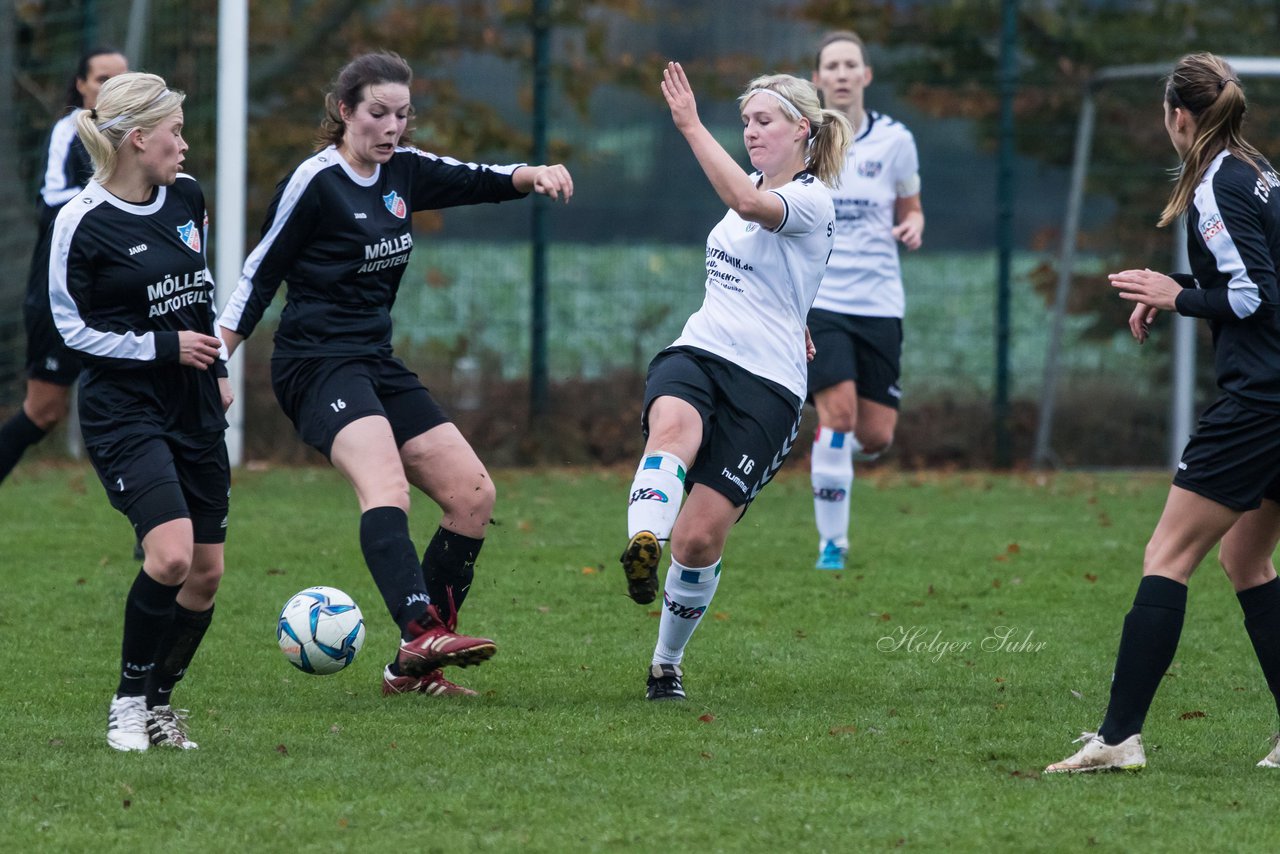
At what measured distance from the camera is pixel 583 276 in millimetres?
13828

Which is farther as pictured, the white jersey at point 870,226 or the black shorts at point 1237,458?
the white jersey at point 870,226

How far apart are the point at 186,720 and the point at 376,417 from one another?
3.70ft

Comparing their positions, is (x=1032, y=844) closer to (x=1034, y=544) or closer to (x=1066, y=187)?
(x=1034, y=544)

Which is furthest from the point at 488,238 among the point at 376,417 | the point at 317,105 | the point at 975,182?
the point at 376,417

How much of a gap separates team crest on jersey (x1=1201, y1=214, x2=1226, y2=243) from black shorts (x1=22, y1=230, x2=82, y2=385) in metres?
5.53

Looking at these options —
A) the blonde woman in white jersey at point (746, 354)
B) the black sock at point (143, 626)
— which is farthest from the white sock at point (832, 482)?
the black sock at point (143, 626)

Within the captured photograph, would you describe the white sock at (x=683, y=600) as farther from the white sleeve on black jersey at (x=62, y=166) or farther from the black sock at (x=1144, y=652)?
the white sleeve on black jersey at (x=62, y=166)

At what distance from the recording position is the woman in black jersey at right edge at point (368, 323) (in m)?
5.68

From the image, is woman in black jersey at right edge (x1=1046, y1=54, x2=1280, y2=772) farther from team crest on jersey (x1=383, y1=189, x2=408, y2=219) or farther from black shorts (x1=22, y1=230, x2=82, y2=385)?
black shorts (x1=22, y1=230, x2=82, y2=385)

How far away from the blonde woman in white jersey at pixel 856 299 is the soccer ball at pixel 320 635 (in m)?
3.61

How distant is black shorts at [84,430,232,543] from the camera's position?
4973 mm

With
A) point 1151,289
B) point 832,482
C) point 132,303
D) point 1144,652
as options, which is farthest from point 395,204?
point 832,482

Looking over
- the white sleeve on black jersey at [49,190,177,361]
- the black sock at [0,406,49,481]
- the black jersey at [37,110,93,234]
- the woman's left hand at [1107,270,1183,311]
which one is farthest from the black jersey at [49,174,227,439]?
the black sock at [0,406,49,481]

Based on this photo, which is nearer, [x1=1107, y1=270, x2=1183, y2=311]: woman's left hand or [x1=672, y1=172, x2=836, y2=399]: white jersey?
[x1=1107, y1=270, x2=1183, y2=311]: woman's left hand
